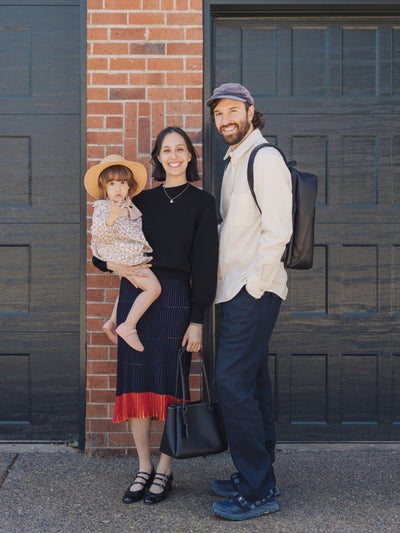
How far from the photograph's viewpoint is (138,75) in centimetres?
400

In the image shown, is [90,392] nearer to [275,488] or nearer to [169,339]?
[169,339]

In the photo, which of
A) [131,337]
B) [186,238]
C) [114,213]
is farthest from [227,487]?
[114,213]

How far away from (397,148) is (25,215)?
2.65m

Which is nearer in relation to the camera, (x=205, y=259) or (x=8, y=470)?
(x=205, y=259)

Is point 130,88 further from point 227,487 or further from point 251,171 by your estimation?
point 227,487

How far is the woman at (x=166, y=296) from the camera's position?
3.21 m

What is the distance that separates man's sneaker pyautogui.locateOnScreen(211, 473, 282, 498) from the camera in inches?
131

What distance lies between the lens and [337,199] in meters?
4.23

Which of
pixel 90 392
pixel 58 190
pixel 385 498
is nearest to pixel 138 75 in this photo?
pixel 58 190

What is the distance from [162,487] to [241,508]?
1.50 feet

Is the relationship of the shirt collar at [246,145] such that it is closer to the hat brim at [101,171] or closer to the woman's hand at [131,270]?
the hat brim at [101,171]

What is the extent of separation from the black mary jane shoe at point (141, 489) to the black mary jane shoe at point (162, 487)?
4cm

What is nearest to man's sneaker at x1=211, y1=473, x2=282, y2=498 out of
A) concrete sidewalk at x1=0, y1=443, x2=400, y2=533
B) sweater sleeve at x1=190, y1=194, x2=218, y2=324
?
concrete sidewalk at x1=0, y1=443, x2=400, y2=533

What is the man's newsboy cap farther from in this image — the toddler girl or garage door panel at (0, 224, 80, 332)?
garage door panel at (0, 224, 80, 332)
